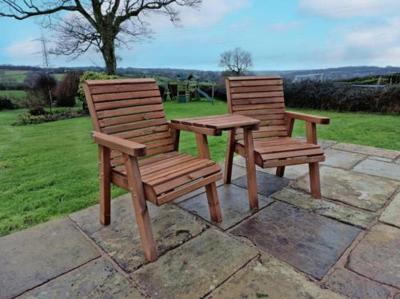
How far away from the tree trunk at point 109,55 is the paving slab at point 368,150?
9084mm

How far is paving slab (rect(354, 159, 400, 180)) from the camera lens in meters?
2.97

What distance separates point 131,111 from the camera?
2.21 m

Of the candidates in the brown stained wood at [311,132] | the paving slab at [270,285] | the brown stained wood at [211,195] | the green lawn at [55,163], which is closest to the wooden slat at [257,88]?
the brown stained wood at [311,132]

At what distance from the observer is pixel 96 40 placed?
428 inches

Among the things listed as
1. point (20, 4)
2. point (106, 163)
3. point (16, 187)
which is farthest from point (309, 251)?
point (20, 4)

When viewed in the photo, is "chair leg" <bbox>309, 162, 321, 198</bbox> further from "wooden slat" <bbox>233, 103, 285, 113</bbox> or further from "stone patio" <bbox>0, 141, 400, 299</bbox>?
"wooden slat" <bbox>233, 103, 285, 113</bbox>

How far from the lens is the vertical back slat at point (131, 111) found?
202cm

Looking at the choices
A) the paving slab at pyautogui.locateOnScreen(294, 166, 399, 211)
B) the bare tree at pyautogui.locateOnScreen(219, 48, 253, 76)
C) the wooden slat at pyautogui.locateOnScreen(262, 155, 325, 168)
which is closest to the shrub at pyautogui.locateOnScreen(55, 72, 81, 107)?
the bare tree at pyautogui.locateOnScreen(219, 48, 253, 76)

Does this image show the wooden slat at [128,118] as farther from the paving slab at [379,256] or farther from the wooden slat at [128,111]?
the paving slab at [379,256]

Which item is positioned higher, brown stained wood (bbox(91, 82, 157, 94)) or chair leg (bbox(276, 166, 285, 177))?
brown stained wood (bbox(91, 82, 157, 94))

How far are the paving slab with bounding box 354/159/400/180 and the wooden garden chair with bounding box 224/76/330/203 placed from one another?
0.95 m

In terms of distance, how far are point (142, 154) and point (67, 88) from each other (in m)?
9.75

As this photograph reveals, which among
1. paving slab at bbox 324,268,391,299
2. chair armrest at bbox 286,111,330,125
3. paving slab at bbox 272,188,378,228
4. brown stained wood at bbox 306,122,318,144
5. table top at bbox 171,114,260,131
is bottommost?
paving slab at bbox 324,268,391,299

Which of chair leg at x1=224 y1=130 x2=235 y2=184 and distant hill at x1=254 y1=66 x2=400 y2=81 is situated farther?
distant hill at x1=254 y1=66 x2=400 y2=81
